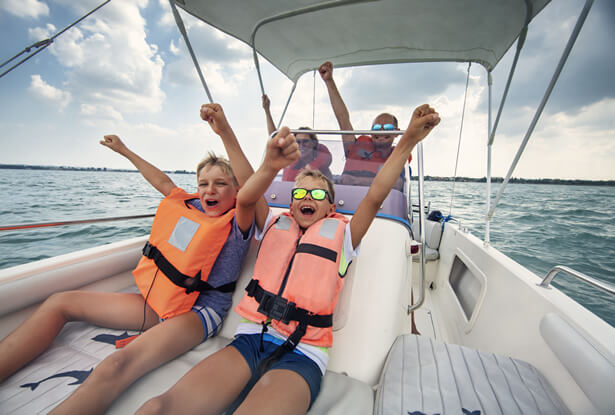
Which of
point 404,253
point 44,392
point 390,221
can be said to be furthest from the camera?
point 390,221

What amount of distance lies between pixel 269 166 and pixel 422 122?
2.39ft

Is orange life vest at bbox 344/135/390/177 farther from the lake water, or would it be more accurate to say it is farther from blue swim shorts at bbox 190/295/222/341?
blue swim shorts at bbox 190/295/222/341

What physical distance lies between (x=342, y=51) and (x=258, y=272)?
293 centimetres

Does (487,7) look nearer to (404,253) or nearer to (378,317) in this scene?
(404,253)

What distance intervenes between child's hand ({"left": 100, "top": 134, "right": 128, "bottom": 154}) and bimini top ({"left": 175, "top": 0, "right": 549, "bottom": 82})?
4.50 feet

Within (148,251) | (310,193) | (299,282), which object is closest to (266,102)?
(310,193)

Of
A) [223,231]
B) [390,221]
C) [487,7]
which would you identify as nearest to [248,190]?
[223,231]

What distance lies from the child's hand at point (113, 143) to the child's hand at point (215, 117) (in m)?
0.96

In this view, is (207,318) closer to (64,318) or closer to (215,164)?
(64,318)

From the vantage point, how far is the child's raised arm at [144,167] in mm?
1810

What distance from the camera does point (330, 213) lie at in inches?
62.7

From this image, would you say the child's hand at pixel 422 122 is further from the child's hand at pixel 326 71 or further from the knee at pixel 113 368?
the child's hand at pixel 326 71

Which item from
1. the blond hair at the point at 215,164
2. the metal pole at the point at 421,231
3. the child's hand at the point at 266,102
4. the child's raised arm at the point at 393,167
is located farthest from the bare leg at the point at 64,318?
the child's hand at the point at 266,102

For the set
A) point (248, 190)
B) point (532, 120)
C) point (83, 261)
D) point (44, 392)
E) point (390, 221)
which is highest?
point (532, 120)
